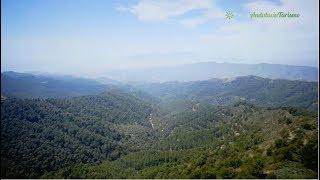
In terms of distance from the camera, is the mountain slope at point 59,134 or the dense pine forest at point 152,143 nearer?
the dense pine forest at point 152,143

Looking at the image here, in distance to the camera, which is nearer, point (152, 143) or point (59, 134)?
point (59, 134)

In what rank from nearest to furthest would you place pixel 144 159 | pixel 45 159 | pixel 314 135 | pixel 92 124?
pixel 314 135 → pixel 45 159 → pixel 144 159 → pixel 92 124

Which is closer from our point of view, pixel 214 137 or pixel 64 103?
pixel 214 137

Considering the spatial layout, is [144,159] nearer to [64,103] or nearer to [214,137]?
[214,137]

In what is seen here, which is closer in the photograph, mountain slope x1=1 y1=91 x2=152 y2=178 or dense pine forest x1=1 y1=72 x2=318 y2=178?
dense pine forest x1=1 y1=72 x2=318 y2=178

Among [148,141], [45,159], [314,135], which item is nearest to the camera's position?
[314,135]

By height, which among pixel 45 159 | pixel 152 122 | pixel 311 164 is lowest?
pixel 152 122

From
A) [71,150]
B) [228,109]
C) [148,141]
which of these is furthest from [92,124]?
[228,109]

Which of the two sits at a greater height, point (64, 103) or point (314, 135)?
point (314, 135)

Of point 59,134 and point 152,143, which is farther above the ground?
point 59,134
